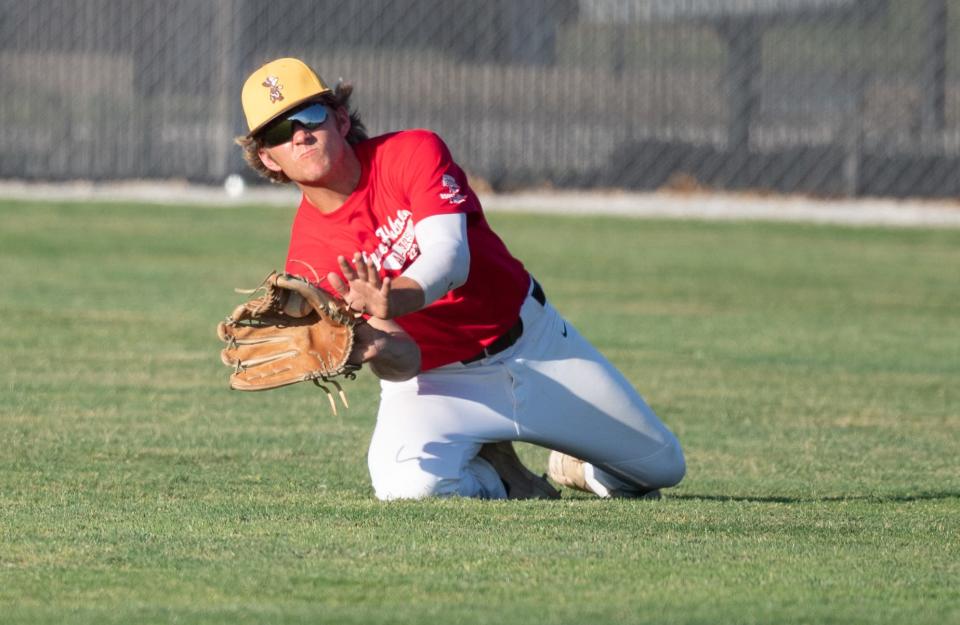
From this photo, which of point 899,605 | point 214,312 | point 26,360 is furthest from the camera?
point 214,312

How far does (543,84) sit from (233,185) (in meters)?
4.23

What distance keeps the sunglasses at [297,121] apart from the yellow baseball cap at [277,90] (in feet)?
0.14

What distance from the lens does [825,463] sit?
8.06 meters

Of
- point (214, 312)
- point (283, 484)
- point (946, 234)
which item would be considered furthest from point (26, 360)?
point (946, 234)

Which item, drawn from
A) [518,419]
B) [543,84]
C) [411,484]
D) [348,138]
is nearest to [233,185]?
[543,84]

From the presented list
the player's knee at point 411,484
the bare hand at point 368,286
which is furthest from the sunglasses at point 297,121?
the player's knee at point 411,484

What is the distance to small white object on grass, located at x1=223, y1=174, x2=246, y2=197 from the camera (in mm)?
23562

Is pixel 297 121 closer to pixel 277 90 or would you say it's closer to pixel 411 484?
pixel 277 90

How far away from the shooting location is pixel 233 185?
23594 mm

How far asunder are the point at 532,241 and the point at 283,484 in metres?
12.7

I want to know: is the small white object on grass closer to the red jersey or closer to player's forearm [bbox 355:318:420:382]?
the red jersey

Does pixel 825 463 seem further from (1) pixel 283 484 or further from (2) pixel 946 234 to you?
(2) pixel 946 234

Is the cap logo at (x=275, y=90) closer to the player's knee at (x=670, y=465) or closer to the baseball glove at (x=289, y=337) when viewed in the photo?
the baseball glove at (x=289, y=337)

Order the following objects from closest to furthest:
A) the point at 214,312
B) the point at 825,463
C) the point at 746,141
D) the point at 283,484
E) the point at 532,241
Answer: the point at 283,484
the point at 825,463
the point at 214,312
the point at 532,241
the point at 746,141
